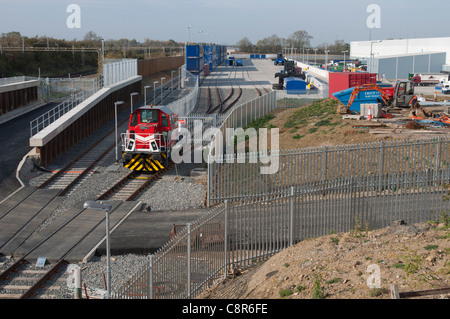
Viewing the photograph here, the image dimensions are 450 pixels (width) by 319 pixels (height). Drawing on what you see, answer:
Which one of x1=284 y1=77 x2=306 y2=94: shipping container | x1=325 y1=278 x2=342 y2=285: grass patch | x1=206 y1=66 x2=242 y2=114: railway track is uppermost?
x1=284 y1=77 x2=306 y2=94: shipping container

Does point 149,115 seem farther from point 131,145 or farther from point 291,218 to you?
point 291,218

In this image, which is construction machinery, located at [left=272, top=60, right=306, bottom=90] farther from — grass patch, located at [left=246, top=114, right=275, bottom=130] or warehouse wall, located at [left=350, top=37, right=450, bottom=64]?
warehouse wall, located at [left=350, top=37, right=450, bottom=64]

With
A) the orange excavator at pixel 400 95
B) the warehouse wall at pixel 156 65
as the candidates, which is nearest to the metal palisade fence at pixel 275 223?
the orange excavator at pixel 400 95

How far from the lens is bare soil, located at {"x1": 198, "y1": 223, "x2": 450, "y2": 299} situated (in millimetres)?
8281

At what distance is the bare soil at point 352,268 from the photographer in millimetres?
8281

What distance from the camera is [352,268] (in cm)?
920

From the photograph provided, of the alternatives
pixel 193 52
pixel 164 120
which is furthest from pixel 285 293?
pixel 193 52

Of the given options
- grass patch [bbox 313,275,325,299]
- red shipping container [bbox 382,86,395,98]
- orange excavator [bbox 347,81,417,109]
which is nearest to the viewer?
grass patch [bbox 313,275,325,299]

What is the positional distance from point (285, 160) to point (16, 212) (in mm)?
9102

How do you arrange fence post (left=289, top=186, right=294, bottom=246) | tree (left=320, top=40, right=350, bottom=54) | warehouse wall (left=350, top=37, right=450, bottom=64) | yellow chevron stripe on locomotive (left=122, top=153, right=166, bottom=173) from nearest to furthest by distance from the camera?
fence post (left=289, top=186, right=294, bottom=246) → yellow chevron stripe on locomotive (left=122, top=153, right=166, bottom=173) → warehouse wall (left=350, top=37, right=450, bottom=64) → tree (left=320, top=40, right=350, bottom=54)

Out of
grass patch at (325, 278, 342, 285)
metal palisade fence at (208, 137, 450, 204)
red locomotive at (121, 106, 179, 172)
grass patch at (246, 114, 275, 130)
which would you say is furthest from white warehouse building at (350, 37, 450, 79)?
grass patch at (325, 278, 342, 285)

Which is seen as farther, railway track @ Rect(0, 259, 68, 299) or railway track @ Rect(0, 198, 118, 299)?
railway track @ Rect(0, 198, 118, 299)

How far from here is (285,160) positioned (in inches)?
645
